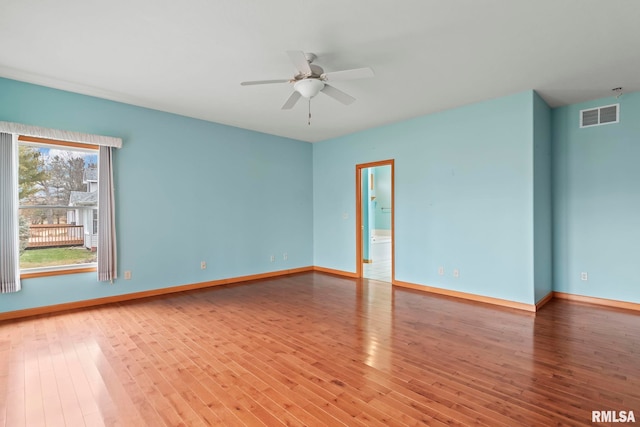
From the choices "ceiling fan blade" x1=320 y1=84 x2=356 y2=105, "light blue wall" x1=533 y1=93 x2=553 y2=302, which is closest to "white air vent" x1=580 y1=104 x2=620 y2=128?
"light blue wall" x1=533 y1=93 x2=553 y2=302

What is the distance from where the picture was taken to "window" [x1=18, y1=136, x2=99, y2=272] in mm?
3912

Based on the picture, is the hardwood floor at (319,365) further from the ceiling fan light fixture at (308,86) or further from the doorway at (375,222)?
the ceiling fan light fixture at (308,86)

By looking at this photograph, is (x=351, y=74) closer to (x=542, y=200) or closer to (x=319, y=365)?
(x=319, y=365)

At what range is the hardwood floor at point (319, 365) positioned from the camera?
1999 millimetres

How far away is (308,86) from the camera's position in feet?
10.3

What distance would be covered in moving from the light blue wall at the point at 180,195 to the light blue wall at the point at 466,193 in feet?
6.22

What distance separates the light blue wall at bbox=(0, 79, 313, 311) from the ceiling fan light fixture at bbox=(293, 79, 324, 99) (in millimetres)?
2775

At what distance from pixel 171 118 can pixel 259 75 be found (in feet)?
7.19

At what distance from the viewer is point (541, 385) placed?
228 cm

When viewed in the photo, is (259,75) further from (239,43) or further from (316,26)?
(316,26)

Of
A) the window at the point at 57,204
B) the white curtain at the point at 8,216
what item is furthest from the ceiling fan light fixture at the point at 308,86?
the white curtain at the point at 8,216

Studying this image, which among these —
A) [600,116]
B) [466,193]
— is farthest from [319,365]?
[600,116]

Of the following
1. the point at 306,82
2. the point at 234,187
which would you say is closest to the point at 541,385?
the point at 306,82

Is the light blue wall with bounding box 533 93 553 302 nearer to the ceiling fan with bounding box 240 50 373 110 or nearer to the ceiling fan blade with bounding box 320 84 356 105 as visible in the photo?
the ceiling fan blade with bounding box 320 84 356 105
